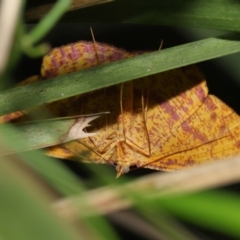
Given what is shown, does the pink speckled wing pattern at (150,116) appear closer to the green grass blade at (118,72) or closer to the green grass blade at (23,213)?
the green grass blade at (118,72)

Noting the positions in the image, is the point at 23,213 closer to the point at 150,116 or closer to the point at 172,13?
the point at 172,13

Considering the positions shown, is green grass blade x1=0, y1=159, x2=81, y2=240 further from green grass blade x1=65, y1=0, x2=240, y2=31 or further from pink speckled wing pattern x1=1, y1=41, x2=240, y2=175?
pink speckled wing pattern x1=1, y1=41, x2=240, y2=175

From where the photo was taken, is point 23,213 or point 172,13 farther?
point 172,13

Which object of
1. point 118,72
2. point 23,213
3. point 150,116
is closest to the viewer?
point 23,213

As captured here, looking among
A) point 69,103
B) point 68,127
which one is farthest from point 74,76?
point 69,103

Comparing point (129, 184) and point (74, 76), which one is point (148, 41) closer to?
point (74, 76)

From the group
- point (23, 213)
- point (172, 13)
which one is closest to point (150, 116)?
point (172, 13)

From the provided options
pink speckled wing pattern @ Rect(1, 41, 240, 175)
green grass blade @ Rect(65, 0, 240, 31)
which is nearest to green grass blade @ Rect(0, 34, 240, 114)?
green grass blade @ Rect(65, 0, 240, 31)
